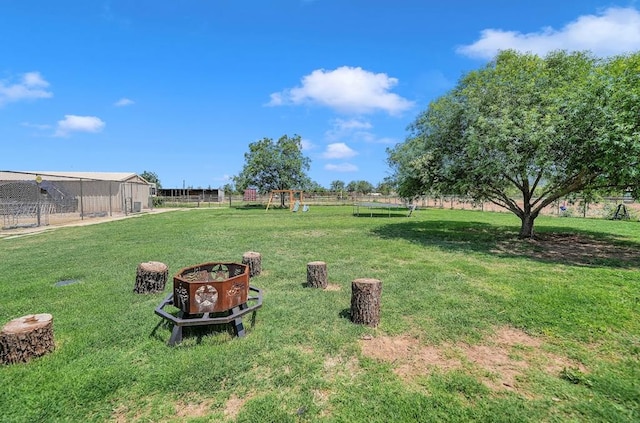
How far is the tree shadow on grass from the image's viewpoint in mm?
7480

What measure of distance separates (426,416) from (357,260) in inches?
200

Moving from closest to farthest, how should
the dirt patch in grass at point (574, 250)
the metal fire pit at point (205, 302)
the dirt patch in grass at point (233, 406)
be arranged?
the dirt patch in grass at point (233, 406), the metal fire pit at point (205, 302), the dirt patch in grass at point (574, 250)

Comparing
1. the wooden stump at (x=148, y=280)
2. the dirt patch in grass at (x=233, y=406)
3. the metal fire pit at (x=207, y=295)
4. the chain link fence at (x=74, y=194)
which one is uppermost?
the chain link fence at (x=74, y=194)

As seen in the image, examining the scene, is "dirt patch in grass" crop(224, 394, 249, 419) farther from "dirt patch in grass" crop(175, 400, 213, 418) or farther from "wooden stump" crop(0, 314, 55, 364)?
"wooden stump" crop(0, 314, 55, 364)

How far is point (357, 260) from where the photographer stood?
7441 mm

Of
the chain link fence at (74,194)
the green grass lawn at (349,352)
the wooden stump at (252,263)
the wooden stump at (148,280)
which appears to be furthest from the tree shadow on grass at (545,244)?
the chain link fence at (74,194)

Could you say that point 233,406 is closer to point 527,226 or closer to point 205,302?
point 205,302

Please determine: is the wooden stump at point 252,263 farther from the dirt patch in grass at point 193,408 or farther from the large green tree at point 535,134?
the large green tree at point 535,134

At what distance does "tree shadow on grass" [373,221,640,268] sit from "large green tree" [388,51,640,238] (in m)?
1.18

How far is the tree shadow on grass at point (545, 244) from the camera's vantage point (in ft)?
24.5

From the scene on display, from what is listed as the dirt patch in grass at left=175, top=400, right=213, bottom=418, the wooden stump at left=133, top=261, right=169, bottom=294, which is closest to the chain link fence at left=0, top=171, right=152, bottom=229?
the wooden stump at left=133, top=261, right=169, bottom=294

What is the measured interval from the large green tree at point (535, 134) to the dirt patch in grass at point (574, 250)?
1159mm

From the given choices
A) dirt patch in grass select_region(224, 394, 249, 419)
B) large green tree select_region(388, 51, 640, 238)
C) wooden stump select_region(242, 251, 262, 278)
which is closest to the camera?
dirt patch in grass select_region(224, 394, 249, 419)

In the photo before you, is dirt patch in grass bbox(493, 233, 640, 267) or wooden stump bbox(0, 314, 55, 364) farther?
dirt patch in grass bbox(493, 233, 640, 267)
